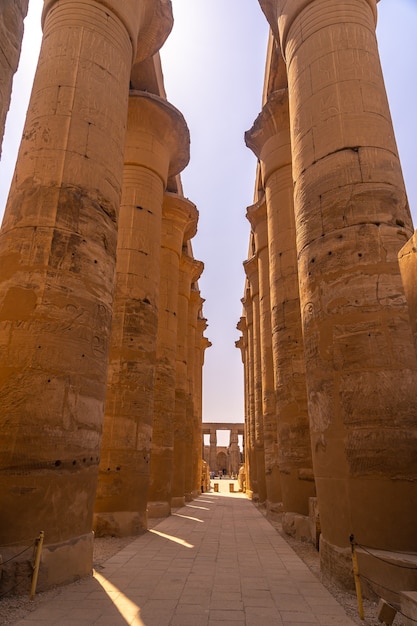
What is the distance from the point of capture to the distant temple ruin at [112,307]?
4.70 metres

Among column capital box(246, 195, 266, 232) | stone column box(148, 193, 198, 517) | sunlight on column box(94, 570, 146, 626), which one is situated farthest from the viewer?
column capital box(246, 195, 266, 232)

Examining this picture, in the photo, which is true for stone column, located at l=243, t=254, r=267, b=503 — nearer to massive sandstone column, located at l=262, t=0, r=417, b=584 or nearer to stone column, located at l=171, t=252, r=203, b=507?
stone column, located at l=171, t=252, r=203, b=507

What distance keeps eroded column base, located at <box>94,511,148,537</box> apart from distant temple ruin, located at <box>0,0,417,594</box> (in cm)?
4

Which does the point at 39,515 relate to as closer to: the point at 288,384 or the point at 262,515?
the point at 288,384

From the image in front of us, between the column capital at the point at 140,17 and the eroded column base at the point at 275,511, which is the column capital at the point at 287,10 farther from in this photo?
the eroded column base at the point at 275,511

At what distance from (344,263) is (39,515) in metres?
4.69

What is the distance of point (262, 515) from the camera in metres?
12.6

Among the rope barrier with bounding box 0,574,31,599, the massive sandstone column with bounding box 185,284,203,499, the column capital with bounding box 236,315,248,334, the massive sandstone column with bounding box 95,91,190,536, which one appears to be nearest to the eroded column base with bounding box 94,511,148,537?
the massive sandstone column with bounding box 95,91,190,536

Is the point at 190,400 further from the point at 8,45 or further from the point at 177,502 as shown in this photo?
the point at 8,45

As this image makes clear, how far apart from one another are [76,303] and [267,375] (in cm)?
876

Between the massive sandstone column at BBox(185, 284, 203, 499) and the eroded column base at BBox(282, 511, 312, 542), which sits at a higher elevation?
the massive sandstone column at BBox(185, 284, 203, 499)

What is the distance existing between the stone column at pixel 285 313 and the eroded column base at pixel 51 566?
15.8ft

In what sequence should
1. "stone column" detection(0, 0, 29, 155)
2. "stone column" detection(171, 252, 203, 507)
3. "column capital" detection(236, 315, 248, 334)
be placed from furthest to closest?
"column capital" detection(236, 315, 248, 334) < "stone column" detection(171, 252, 203, 507) < "stone column" detection(0, 0, 29, 155)

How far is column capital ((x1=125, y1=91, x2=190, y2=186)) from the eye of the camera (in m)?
10.9
